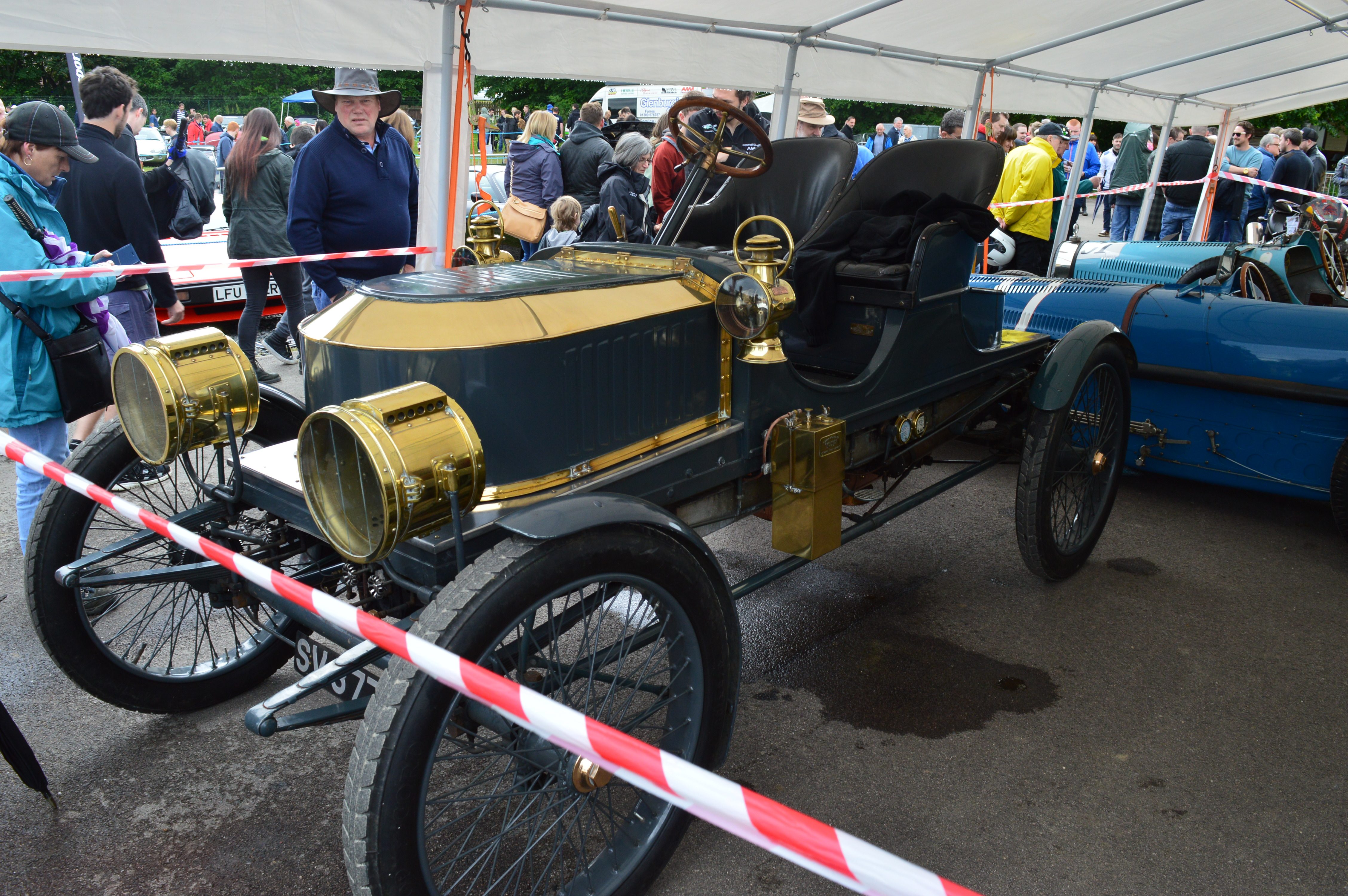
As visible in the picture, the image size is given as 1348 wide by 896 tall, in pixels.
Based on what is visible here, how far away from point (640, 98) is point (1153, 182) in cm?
1689

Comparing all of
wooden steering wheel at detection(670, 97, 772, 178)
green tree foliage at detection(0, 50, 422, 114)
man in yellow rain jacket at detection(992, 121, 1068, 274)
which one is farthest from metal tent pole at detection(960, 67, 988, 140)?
green tree foliage at detection(0, 50, 422, 114)

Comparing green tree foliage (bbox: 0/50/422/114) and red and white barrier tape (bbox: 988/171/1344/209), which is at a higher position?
green tree foliage (bbox: 0/50/422/114)

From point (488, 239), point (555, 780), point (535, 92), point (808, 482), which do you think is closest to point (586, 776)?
point (555, 780)

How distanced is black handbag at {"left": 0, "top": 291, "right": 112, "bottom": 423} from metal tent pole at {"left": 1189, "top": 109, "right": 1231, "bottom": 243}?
33.8ft

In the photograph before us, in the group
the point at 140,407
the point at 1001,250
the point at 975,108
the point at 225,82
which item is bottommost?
the point at 140,407

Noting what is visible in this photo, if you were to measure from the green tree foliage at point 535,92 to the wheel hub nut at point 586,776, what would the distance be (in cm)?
2977

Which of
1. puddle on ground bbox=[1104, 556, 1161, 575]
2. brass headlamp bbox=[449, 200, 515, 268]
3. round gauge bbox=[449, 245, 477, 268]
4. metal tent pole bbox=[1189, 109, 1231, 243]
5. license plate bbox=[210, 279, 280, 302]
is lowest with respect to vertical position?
puddle on ground bbox=[1104, 556, 1161, 575]

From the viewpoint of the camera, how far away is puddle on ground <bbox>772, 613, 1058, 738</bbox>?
8.86ft

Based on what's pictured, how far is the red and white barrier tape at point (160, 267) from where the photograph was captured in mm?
2973

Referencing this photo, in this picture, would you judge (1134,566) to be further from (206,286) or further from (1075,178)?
(206,286)

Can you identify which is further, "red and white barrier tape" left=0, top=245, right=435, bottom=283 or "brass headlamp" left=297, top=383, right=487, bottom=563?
"red and white barrier tape" left=0, top=245, right=435, bottom=283

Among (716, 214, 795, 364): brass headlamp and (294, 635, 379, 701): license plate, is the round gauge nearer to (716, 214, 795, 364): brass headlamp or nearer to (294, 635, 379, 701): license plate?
(716, 214, 795, 364): brass headlamp

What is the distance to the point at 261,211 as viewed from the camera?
6.03 metres

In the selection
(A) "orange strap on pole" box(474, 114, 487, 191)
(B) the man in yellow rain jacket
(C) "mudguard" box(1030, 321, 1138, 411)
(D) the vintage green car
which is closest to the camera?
(D) the vintage green car
